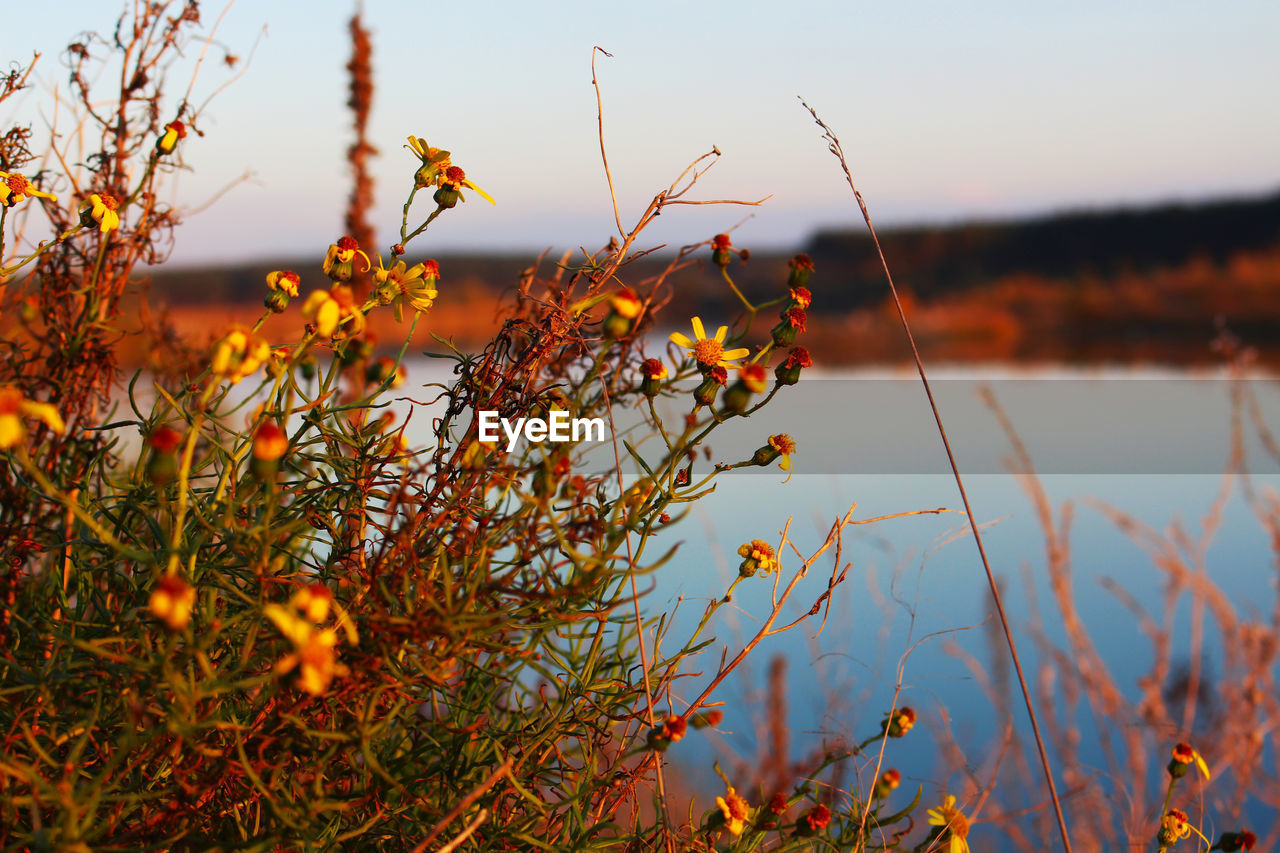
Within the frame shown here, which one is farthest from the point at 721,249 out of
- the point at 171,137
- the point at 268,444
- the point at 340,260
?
the point at 171,137

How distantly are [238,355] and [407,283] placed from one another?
0.71ft

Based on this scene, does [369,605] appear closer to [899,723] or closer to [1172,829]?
[899,723]

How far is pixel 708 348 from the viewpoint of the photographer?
0.62 m

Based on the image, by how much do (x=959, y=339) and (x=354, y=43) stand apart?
240 inches

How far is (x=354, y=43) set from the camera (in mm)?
2512

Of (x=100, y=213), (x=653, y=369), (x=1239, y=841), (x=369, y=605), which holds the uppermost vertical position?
(x=100, y=213)

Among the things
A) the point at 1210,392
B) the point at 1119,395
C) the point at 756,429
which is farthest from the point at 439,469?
the point at 1119,395

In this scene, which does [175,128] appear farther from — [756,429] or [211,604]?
[756,429]

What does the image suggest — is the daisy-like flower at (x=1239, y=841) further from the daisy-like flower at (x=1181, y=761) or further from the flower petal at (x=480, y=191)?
the flower petal at (x=480, y=191)

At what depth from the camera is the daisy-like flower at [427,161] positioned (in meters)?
0.66

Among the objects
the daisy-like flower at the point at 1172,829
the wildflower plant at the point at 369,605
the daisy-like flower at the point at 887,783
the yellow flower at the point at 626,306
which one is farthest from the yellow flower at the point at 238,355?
the daisy-like flower at the point at 1172,829

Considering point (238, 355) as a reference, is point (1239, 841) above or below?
below

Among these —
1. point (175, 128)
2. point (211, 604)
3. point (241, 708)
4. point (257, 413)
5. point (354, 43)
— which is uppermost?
point (354, 43)

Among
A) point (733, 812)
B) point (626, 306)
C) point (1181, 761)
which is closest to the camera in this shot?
point (626, 306)
